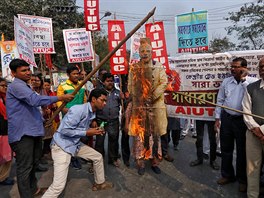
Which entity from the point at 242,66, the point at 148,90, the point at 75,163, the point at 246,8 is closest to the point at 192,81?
the point at 242,66

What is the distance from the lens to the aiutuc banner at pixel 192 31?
278 inches

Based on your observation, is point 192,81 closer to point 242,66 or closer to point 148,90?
point 242,66

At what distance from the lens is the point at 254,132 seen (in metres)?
3.33

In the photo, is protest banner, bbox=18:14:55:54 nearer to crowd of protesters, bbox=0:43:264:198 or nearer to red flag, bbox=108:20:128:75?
red flag, bbox=108:20:128:75

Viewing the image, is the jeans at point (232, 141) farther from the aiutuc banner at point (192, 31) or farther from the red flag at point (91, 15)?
the red flag at point (91, 15)

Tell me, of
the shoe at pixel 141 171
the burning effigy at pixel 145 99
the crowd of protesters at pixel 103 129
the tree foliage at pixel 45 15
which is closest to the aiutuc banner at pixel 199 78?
the crowd of protesters at pixel 103 129

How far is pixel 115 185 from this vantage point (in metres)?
4.31

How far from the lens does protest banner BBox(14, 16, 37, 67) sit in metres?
5.07

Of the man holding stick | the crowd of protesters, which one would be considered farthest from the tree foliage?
the man holding stick

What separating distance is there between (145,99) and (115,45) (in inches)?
123

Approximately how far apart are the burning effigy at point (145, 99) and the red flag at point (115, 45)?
2301mm

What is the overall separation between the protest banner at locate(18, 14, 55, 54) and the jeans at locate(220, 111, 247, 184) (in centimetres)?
500

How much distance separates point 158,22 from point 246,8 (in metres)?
20.2

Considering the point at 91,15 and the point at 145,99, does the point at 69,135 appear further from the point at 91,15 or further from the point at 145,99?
the point at 91,15
